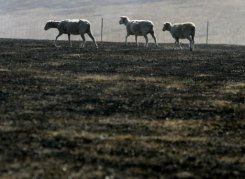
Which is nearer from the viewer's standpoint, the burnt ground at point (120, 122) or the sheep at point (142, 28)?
the burnt ground at point (120, 122)

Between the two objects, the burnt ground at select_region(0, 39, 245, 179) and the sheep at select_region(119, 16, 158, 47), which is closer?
the burnt ground at select_region(0, 39, 245, 179)

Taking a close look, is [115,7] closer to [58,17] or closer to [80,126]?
[58,17]

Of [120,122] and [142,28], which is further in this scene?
→ [142,28]

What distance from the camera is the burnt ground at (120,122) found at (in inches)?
418

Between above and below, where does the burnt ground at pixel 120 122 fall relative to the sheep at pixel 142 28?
below

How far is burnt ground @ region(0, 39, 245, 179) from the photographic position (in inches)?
418

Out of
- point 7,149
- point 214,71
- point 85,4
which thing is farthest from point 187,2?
point 7,149

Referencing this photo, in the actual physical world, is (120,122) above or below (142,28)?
below

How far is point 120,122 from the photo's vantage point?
14.6 metres

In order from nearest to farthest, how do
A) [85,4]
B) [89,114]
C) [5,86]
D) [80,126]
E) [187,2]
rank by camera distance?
[80,126] < [89,114] < [5,86] < [187,2] < [85,4]

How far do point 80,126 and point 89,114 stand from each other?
164 cm

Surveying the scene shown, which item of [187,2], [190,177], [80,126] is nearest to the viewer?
[190,177]

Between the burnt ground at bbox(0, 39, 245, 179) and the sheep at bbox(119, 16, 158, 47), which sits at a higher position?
the sheep at bbox(119, 16, 158, 47)

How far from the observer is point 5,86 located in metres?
20.0
